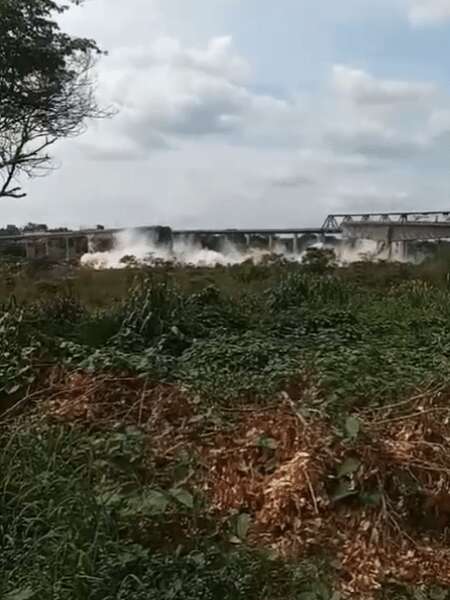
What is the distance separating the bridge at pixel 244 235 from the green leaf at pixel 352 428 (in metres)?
8.41

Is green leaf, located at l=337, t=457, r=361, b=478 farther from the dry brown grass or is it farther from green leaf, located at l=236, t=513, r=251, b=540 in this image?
green leaf, located at l=236, t=513, r=251, b=540

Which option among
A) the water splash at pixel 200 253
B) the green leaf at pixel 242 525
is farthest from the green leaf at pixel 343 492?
the water splash at pixel 200 253

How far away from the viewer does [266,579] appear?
2.36 m

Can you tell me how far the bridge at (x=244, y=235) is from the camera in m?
12.0

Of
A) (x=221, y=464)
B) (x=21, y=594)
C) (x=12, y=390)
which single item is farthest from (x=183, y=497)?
(x=12, y=390)

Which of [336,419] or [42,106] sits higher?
[42,106]

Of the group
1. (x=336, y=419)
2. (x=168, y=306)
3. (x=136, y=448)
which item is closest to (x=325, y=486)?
(x=336, y=419)

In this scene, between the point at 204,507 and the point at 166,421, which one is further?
the point at 166,421

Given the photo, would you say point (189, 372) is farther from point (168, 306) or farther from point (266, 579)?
point (266, 579)

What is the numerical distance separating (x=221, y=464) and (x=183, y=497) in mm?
346

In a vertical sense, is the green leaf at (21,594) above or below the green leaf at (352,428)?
below

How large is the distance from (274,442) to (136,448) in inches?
19.0

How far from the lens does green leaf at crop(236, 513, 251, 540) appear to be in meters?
2.59

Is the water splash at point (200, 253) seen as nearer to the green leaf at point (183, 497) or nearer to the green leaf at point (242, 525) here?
the green leaf at point (183, 497)
